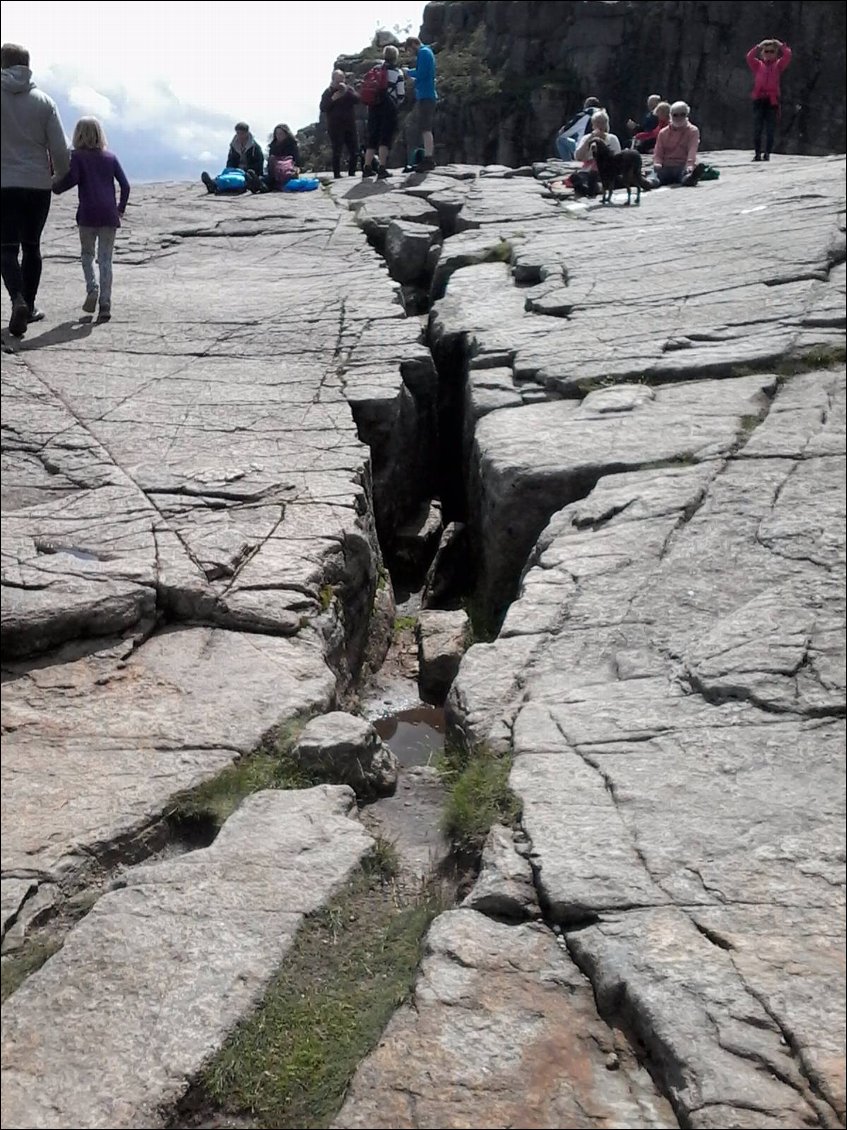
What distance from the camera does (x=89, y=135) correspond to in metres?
7.54

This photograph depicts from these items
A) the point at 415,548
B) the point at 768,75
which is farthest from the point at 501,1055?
the point at 768,75

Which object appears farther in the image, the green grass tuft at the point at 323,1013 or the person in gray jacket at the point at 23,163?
the person in gray jacket at the point at 23,163

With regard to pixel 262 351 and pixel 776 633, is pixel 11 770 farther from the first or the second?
pixel 262 351

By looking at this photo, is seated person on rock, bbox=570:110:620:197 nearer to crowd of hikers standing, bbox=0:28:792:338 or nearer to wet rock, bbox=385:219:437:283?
crowd of hikers standing, bbox=0:28:792:338

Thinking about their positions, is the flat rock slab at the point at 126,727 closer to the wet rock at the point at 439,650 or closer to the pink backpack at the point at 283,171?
the wet rock at the point at 439,650

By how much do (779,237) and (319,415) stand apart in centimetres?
473

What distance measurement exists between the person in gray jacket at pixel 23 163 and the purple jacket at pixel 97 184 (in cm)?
55

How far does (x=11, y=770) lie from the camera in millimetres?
3629

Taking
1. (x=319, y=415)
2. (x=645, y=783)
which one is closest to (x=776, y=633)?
(x=645, y=783)

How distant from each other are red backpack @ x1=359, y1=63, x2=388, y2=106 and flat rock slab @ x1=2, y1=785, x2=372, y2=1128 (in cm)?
1253

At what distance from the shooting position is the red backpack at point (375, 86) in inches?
549

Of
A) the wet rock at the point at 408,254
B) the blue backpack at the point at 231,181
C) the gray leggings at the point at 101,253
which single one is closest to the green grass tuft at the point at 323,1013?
the gray leggings at the point at 101,253

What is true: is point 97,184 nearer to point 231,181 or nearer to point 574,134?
point 231,181

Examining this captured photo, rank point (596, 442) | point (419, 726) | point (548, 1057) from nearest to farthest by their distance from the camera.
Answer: point (548, 1057), point (419, 726), point (596, 442)
